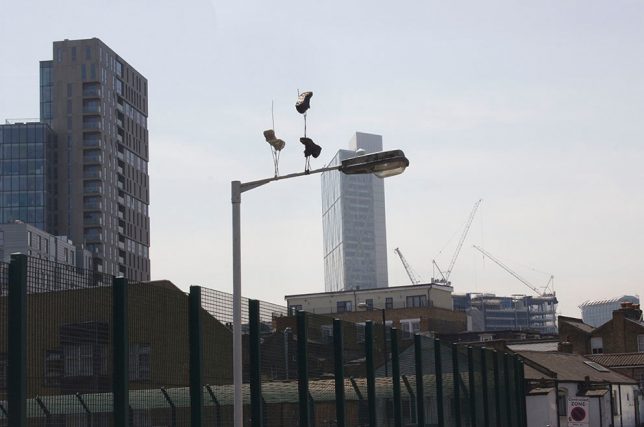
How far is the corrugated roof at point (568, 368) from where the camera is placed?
196 feet

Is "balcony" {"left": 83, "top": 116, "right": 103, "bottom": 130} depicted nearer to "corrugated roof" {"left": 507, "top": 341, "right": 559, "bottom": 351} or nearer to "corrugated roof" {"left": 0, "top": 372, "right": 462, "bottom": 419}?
"corrugated roof" {"left": 507, "top": 341, "right": 559, "bottom": 351}

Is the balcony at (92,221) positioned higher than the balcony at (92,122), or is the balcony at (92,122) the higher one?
the balcony at (92,122)

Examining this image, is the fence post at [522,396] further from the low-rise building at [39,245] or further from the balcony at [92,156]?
the balcony at [92,156]

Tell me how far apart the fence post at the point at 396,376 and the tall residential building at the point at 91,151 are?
151650mm

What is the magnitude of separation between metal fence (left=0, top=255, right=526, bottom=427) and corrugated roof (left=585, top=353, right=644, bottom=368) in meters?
59.4

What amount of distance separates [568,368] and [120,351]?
172ft

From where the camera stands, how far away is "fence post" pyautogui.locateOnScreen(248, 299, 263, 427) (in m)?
18.4

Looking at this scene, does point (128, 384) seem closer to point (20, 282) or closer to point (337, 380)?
point (20, 282)

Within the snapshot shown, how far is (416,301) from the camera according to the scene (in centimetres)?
14938

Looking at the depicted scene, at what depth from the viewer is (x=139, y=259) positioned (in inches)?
7407

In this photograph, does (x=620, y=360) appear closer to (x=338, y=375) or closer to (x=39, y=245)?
(x=338, y=375)

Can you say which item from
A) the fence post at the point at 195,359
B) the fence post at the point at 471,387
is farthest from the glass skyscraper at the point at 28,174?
the fence post at the point at 195,359

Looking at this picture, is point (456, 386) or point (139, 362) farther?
point (456, 386)

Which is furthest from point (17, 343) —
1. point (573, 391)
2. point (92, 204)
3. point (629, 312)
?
point (92, 204)
